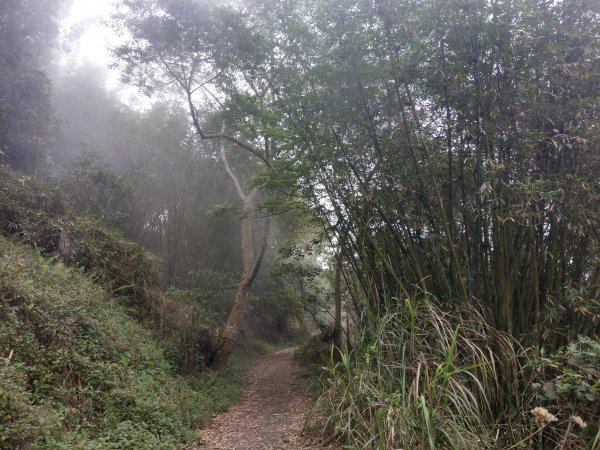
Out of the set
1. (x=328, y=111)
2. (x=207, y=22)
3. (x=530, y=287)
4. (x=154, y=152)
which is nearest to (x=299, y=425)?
(x=530, y=287)

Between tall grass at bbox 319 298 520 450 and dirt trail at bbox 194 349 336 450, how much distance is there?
0.79 meters

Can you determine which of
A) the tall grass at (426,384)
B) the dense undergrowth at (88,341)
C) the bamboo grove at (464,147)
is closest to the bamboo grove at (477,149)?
the bamboo grove at (464,147)

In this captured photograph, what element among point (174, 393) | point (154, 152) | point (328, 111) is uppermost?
point (154, 152)

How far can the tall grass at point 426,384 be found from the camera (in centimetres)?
314

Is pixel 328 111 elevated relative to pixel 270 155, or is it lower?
lower

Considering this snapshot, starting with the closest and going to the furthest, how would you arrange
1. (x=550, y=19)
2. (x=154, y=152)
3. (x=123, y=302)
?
(x=550, y=19) → (x=123, y=302) → (x=154, y=152)

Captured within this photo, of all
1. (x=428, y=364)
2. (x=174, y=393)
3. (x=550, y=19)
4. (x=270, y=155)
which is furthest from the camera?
(x=270, y=155)

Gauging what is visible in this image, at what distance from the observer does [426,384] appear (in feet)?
10.9

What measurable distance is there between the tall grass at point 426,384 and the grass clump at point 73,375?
2.18 meters

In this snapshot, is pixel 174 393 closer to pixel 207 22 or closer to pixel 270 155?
pixel 270 155

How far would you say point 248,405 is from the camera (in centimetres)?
848

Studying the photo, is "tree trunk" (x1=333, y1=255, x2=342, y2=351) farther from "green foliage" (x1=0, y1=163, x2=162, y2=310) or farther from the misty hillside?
"green foliage" (x1=0, y1=163, x2=162, y2=310)

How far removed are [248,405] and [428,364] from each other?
5596mm

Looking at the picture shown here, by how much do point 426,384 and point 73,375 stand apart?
3.63 metres
